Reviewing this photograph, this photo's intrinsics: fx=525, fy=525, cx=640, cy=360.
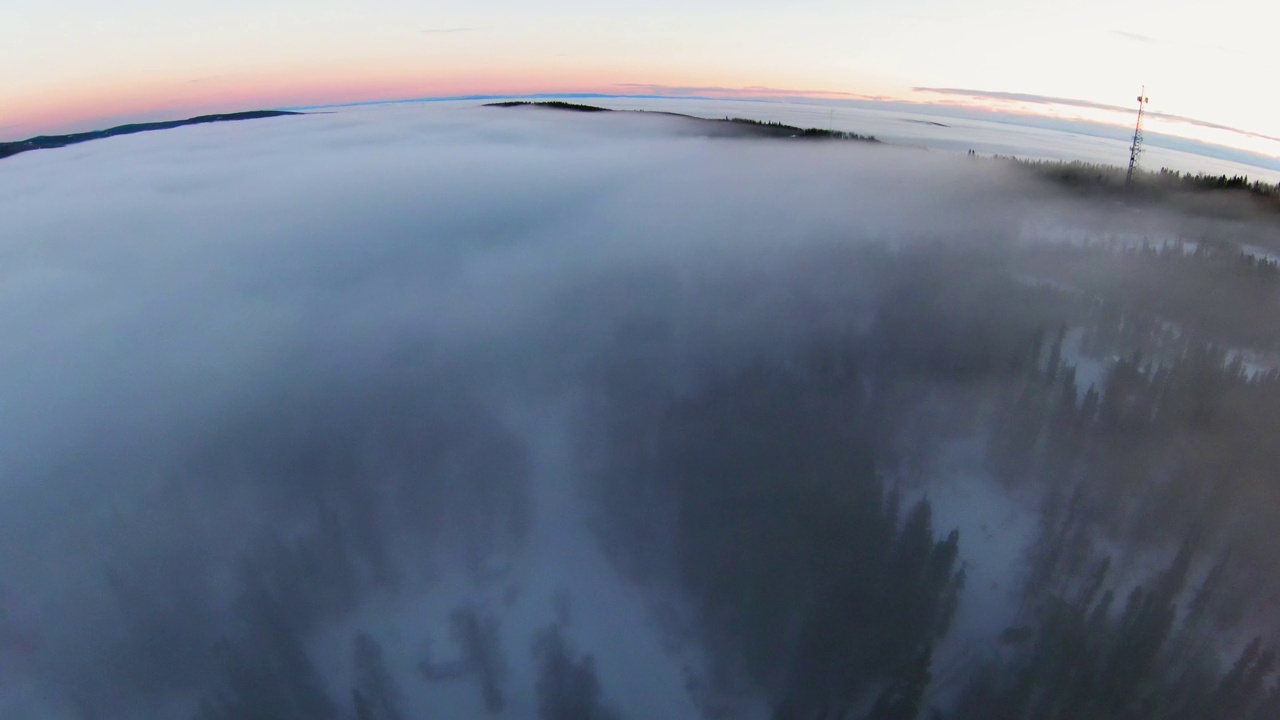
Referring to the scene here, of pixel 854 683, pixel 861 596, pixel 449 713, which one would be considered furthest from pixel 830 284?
pixel 449 713

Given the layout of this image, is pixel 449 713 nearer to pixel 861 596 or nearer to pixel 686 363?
pixel 861 596

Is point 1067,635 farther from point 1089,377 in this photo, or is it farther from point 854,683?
point 1089,377

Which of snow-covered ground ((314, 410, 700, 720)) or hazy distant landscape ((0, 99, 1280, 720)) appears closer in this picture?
hazy distant landscape ((0, 99, 1280, 720))

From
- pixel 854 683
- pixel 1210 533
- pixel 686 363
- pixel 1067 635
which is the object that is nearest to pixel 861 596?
pixel 854 683

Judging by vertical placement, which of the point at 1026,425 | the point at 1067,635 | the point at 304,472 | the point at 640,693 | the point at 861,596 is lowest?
the point at 304,472

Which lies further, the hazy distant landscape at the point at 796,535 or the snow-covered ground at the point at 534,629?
the snow-covered ground at the point at 534,629

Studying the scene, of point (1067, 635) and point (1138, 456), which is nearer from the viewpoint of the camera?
point (1067, 635)

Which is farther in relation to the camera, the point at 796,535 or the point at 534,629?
the point at 796,535

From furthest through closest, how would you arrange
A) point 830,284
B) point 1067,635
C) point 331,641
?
point 830,284, point 331,641, point 1067,635

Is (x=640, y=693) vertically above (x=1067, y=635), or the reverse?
(x=1067, y=635)

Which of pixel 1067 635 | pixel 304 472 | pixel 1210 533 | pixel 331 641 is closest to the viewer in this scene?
pixel 1067 635
